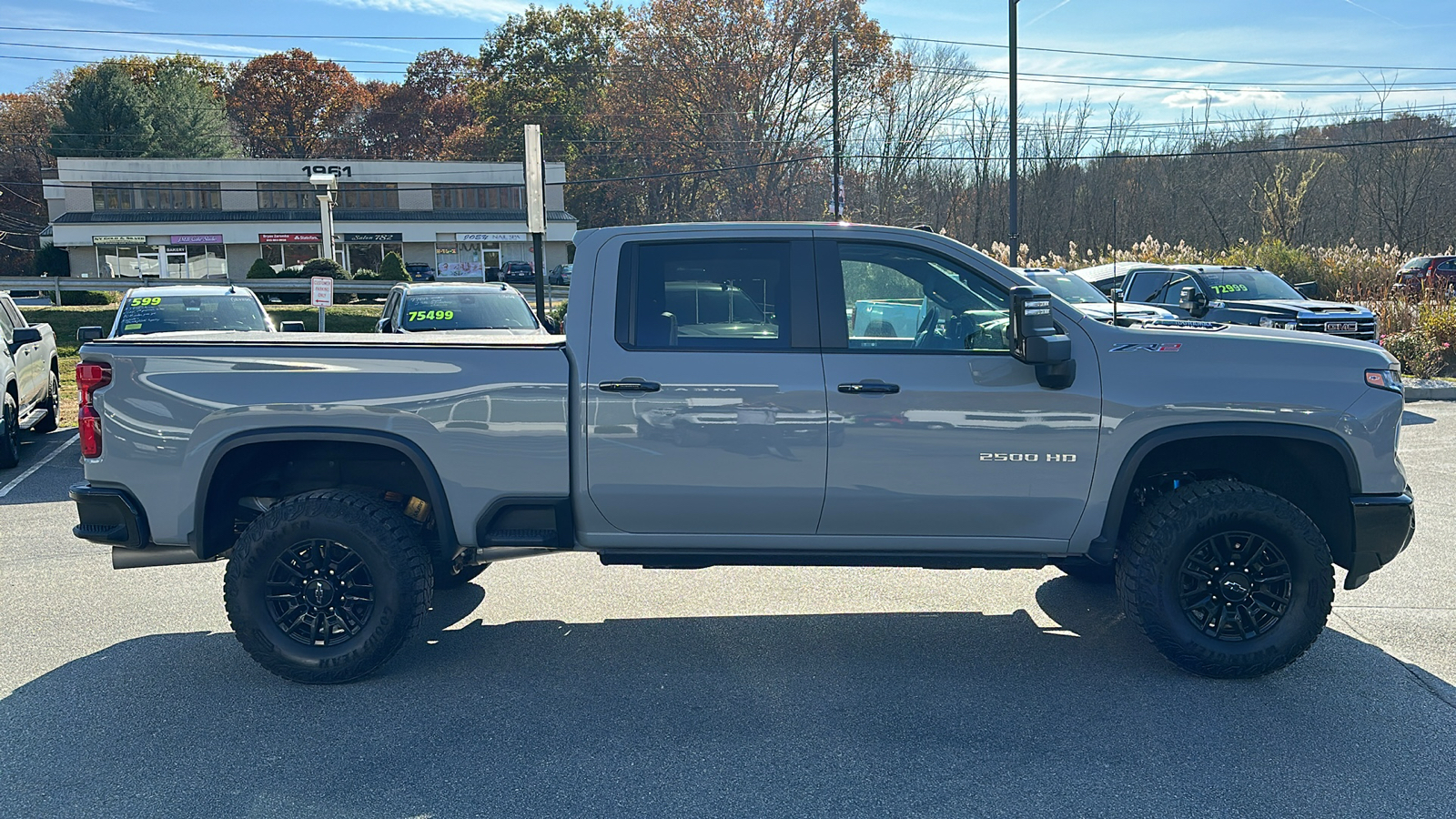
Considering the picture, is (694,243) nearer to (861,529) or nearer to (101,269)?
(861,529)

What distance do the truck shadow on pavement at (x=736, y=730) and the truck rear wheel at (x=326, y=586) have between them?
17 centimetres

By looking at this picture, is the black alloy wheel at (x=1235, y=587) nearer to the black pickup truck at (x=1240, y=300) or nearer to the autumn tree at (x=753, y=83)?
the black pickup truck at (x=1240, y=300)

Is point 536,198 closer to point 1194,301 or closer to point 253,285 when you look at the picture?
point 1194,301

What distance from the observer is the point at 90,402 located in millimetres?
4887

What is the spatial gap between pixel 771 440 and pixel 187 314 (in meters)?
9.96

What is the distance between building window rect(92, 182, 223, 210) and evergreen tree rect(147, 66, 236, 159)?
6987 mm

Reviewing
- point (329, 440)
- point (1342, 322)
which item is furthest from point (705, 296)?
point (1342, 322)

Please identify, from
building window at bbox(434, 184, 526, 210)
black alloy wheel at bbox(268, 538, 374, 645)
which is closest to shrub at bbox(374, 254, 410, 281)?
building window at bbox(434, 184, 526, 210)

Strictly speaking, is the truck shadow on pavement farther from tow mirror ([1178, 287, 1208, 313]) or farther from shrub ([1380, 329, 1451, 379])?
shrub ([1380, 329, 1451, 379])

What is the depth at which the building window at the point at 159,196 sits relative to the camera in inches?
2579

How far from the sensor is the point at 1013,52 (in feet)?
81.1

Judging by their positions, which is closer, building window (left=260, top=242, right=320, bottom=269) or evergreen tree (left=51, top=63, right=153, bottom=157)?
building window (left=260, top=242, right=320, bottom=269)

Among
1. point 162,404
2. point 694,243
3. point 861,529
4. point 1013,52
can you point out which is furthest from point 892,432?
point 1013,52

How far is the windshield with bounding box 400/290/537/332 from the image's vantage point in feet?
42.5
